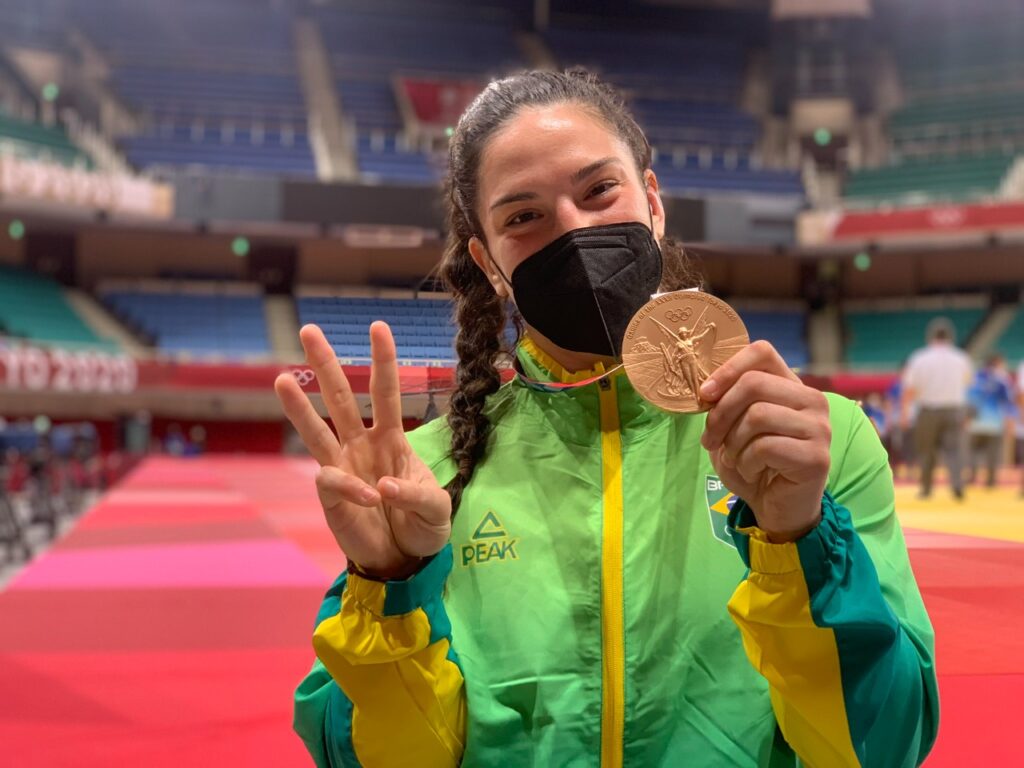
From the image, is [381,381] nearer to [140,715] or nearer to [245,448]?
[140,715]

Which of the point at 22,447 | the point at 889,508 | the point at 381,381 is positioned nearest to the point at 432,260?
the point at 381,381

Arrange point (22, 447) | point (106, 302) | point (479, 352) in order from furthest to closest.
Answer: point (106, 302) < point (22, 447) < point (479, 352)

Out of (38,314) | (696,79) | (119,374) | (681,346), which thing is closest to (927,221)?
(696,79)

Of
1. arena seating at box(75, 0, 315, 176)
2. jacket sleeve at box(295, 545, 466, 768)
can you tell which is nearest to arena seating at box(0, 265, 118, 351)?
arena seating at box(75, 0, 315, 176)

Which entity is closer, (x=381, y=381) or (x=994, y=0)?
(x=381, y=381)

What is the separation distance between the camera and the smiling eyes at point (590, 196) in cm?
151

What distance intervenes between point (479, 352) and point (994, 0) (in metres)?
29.0

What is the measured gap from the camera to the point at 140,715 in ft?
7.82

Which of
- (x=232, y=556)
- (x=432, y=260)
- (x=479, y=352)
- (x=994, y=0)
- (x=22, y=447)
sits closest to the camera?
(x=479, y=352)

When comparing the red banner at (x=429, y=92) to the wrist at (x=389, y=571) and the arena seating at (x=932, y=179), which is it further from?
the wrist at (x=389, y=571)

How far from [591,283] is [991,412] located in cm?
1025

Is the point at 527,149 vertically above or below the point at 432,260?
above

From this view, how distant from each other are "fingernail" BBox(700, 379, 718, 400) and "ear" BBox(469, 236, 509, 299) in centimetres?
61

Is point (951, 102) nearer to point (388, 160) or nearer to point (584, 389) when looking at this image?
point (388, 160)
